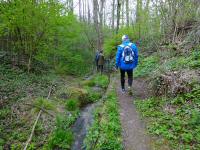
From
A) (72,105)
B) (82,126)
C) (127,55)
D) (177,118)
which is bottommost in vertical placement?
(82,126)

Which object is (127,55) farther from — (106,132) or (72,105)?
(106,132)

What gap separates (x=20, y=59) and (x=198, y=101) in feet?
38.3

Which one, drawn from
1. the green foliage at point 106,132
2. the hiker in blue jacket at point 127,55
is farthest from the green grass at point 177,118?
the hiker in blue jacket at point 127,55

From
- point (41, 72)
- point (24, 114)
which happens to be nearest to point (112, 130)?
point (24, 114)

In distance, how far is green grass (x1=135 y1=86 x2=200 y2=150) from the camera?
15.2ft

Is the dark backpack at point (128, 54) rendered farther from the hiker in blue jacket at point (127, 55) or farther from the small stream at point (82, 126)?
the small stream at point (82, 126)

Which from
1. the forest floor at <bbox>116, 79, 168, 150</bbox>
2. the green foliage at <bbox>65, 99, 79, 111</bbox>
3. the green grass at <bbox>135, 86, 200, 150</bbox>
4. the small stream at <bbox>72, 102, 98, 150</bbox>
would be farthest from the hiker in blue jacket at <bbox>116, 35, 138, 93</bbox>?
the green foliage at <bbox>65, 99, 79, 111</bbox>

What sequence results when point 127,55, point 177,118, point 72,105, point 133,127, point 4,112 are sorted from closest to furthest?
point 177,118, point 133,127, point 127,55, point 4,112, point 72,105

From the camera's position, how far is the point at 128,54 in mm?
7824

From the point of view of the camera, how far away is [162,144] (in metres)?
4.68

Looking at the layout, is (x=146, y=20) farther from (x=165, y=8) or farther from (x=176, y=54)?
(x=176, y=54)

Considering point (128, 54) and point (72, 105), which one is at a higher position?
point (128, 54)

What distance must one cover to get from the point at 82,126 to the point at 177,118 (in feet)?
9.60

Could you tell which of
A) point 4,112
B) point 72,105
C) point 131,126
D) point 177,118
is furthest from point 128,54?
point 4,112
